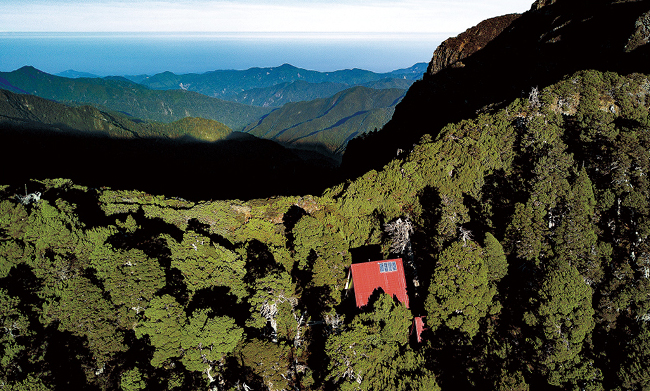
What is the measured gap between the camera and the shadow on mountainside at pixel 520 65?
50312 millimetres

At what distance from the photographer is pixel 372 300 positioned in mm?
30797

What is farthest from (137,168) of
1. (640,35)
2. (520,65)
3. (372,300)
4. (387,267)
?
(640,35)

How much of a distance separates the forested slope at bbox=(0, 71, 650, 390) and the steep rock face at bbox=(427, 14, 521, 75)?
63.3 m

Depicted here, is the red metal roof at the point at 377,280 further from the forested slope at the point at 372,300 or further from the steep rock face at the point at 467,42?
the steep rock face at the point at 467,42

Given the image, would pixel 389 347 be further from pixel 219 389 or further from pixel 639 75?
pixel 639 75

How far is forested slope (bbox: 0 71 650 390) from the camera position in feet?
84.5

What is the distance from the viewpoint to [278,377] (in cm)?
2611

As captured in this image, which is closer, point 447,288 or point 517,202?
point 447,288

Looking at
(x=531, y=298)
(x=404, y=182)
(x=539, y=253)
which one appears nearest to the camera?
(x=531, y=298)

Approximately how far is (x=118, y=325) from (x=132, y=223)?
34.8ft

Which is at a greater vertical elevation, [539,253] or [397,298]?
[539,253]

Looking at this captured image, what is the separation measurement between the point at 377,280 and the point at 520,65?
201 ft

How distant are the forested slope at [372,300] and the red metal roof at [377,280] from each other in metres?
1.65

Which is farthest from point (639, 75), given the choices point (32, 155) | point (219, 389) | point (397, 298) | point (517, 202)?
point (32, 155)
